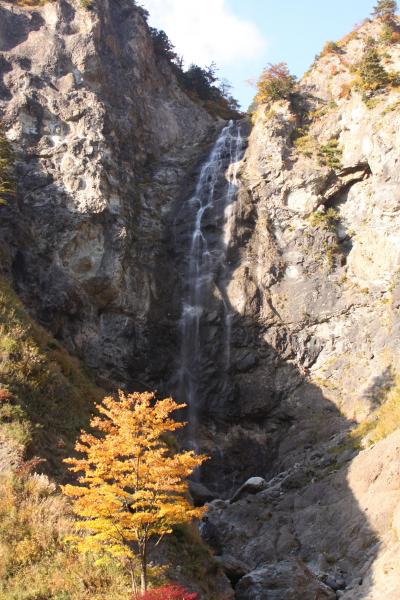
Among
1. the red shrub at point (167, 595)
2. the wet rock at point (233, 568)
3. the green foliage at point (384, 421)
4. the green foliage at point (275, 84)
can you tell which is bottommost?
the red shrub at point (167, 595)

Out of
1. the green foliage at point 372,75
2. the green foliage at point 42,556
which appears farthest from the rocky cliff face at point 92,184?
the green foliage at point 42,556

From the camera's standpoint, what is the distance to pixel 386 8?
40562 mm

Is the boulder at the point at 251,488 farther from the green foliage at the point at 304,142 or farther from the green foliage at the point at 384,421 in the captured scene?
the green foliage at the point at 304,142

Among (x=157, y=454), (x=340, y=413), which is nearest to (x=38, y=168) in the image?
(x=340, y=413)

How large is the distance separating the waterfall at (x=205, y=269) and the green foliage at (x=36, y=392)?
35.5ft

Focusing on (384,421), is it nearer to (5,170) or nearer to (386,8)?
(5,170)

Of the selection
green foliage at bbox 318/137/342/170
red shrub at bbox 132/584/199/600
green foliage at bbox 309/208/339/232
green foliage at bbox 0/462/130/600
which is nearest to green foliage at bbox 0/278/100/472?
green foliage at bbox 0/462/130/600

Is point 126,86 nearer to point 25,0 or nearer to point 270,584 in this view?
point 25,0

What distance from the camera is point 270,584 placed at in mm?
14422

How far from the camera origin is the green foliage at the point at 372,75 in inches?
1346

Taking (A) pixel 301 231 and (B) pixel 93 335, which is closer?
(B) pixel 93 335

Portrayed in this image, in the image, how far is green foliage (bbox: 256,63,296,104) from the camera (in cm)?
3884

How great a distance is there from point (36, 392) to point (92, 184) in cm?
1885

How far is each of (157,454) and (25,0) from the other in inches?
1716
